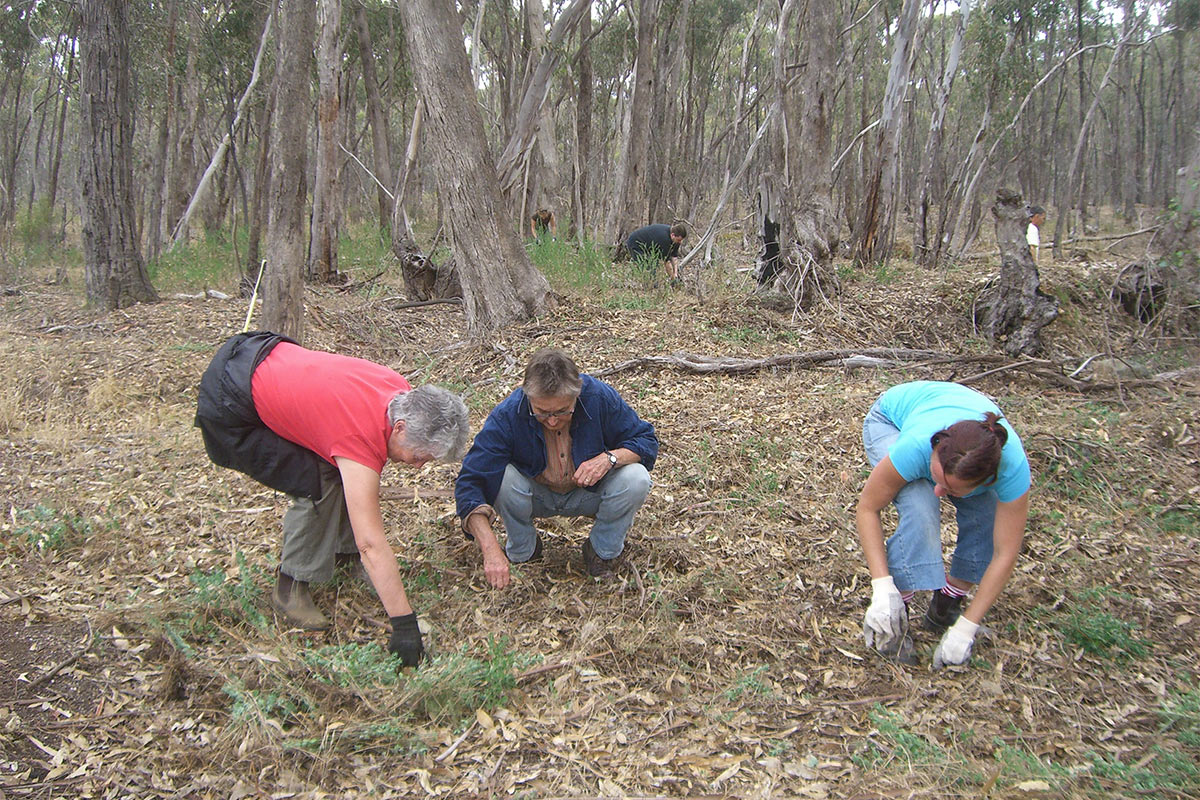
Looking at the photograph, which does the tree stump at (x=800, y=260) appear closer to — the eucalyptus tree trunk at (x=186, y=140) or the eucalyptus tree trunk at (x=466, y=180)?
the eucalyptus tree trunk at (x=466, y=180)

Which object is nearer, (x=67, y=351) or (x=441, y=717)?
(x=441, y=717)

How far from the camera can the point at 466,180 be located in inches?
251

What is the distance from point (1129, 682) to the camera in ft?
8.87

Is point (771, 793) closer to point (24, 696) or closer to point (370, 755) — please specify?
point (370, 755)

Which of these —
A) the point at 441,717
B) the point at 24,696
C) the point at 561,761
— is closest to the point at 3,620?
the point at 24,696

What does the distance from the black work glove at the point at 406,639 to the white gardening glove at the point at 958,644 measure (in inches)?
69.8

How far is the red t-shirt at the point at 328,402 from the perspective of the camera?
2455mm

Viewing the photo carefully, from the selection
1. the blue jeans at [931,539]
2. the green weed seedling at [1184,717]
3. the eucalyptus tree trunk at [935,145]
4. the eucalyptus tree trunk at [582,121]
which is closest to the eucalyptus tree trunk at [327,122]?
the eucalyptus tree trunk at [582,121]

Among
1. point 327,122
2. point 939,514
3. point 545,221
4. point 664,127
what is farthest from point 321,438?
point 664,127

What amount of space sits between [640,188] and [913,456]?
8935 mm

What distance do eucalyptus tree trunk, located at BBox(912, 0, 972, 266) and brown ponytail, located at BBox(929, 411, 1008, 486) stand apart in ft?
28.4

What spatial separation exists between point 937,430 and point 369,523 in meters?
1.84

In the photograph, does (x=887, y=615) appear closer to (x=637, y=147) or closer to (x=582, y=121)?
(x=637, y=147)

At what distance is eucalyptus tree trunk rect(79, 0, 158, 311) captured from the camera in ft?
23.3
